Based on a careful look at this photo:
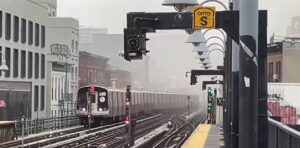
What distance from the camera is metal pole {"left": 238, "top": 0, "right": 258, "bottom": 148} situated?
9.16m

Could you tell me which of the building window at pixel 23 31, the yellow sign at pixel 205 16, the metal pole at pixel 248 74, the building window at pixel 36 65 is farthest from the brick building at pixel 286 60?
the metal pole at pixel 248 74

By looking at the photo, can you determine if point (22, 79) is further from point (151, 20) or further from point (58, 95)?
point (151, 20)

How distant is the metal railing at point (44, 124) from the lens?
41.2 meters

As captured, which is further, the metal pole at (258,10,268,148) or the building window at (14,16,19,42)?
the building window at (14,16,19,42)

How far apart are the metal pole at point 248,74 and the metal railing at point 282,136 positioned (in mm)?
468

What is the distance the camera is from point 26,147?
30.4 meters

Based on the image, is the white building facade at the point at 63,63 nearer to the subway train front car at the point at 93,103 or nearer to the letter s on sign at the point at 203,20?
the subway train front car at the point at 93,103

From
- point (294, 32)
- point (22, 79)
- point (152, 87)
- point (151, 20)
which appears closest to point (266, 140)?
point (151, 20)

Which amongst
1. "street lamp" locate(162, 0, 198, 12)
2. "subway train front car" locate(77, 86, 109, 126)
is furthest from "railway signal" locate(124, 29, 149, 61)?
"subway train front car" locate(77, 86, 109, 126)

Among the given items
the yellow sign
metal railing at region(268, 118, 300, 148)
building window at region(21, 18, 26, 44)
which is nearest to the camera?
metal railing at region(268, 118, 300, 148)

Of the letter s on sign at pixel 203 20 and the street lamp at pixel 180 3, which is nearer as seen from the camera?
the letter s on sign at pixel 203 20

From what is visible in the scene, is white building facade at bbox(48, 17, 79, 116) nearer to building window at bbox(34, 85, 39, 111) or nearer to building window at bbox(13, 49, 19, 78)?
building window at bbox(34, 85, 39, 111)

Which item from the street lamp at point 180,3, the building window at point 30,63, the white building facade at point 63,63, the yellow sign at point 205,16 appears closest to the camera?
the yellow sign at point 205,16

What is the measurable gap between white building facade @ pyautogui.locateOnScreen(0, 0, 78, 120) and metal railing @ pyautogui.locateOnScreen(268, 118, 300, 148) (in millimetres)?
43275
